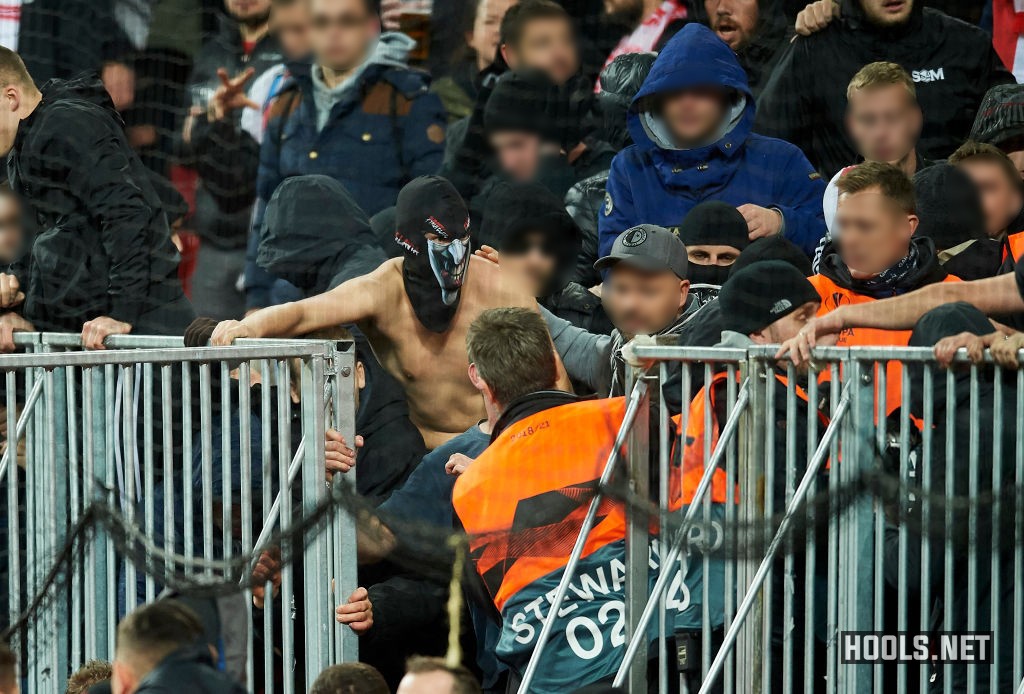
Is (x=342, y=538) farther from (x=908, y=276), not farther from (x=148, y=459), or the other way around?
A: (x=908, y=276)

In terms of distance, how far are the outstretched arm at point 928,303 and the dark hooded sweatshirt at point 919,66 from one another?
5.36 ft

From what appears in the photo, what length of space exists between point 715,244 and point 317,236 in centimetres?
153

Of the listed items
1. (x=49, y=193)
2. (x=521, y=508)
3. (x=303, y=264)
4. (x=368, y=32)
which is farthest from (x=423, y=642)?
(x=368, y=32)

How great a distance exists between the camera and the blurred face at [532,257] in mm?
5465

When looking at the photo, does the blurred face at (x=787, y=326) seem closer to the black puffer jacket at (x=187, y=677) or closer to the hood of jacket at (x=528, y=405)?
the hood of jacket at (x=528, y=405)

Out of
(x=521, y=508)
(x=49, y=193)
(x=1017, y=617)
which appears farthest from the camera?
(x=49, y=193)

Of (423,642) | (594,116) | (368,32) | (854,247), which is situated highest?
(368,32)

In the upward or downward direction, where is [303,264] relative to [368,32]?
downward

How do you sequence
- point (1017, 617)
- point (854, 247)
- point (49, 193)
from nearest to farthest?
point (1017, 617), point (854, 247), point (49, 193)

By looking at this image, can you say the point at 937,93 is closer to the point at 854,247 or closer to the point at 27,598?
the point at 854,247

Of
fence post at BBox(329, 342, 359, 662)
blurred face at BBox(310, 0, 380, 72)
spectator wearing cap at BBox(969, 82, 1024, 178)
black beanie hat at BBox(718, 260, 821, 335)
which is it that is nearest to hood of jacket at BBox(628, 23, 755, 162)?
spectator wearing cap at BBox(969, 82, 1024, 178)

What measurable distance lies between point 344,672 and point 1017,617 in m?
1.62

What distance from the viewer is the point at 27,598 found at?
12.8 feet

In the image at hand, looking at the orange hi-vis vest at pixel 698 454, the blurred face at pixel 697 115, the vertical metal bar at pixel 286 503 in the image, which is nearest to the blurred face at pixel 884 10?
the blurred face at pixel 697 115
